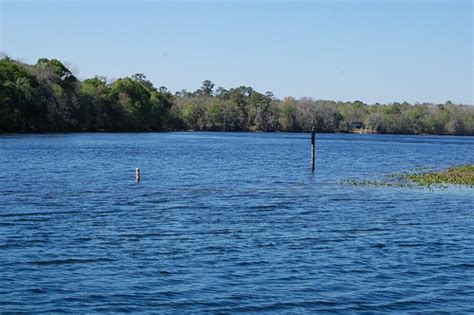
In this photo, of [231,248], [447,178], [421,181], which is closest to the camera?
[231,248]

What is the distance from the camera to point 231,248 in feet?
79.3

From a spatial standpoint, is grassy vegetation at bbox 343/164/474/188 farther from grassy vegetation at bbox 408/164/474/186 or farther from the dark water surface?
the dark water surface

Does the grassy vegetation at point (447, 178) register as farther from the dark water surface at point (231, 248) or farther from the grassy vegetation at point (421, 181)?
the dark water surface at point (231, 248)

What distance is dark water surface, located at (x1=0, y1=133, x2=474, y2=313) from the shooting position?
17938 mm

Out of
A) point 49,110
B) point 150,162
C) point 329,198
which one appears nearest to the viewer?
point 329,198

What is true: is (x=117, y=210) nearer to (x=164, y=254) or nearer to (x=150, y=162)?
(x=164, y=254)

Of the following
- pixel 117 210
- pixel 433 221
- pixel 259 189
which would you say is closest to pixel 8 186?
pixel 117 210

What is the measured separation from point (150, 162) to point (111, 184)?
25.1 metres

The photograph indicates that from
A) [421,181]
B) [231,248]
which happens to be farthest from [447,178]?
[231,248]

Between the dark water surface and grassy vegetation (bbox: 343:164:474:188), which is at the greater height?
grassy vegetation (bbox: 343:164:474:188)

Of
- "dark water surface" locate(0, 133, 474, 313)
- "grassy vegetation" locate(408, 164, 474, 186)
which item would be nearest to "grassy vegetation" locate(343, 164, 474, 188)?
"grassy vegetation" locate(408, 164, 474, 186)

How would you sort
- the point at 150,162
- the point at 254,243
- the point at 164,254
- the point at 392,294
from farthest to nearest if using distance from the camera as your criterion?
the point at 150,162, the point at 254,243, the point at 164,254, the point at 392,294

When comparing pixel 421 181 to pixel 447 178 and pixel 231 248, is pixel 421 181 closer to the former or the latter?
pixel 447 178

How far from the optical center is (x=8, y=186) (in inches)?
1641
